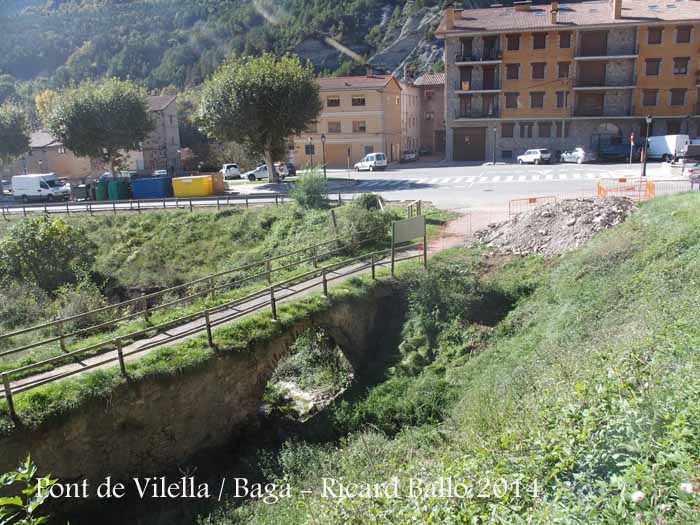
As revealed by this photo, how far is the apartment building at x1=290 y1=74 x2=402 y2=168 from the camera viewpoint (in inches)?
2256

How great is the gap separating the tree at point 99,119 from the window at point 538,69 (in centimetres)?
3419

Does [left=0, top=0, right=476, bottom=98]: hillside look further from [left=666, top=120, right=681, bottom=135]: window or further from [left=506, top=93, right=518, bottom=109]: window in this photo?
[left=666, top=120, right=681, bottom=135]: window

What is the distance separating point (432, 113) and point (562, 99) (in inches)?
827

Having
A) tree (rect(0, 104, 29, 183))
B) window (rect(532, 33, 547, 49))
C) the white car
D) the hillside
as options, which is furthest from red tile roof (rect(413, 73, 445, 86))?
tree (rect(0, 104, 29, 183))

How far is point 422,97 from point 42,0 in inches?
7247

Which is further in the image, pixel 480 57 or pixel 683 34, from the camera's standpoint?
pixel 480 57

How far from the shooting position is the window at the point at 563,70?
52219 millimetres

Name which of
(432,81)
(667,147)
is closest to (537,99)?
(667,147)

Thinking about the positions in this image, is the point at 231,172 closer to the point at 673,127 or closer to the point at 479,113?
the point at 479,113

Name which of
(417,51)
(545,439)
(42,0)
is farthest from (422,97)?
(42,0)

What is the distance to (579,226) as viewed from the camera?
19156 mm

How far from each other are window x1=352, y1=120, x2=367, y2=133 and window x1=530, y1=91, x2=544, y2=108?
15882mm

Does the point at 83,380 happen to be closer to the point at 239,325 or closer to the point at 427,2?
the point at 239,325

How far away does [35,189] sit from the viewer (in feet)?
142
